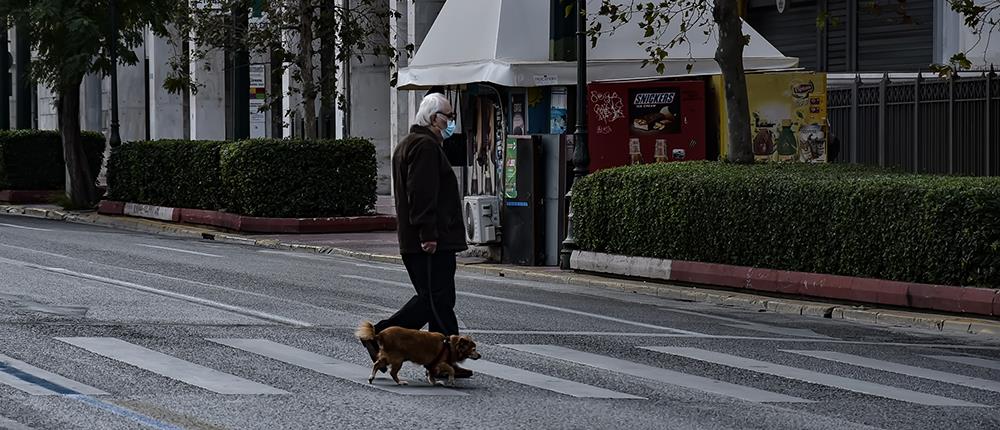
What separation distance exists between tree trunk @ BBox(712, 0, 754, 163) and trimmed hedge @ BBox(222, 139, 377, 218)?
35.7 ft

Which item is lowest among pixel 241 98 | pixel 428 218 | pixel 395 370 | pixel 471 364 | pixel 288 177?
pixel 471 364

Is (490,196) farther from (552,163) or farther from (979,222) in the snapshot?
(979,222)

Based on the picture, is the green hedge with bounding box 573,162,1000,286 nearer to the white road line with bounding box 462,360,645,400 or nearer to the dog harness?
the white road line with bounding box 462,360,645,400

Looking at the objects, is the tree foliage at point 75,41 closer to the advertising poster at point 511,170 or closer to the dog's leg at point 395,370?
the advertising poster at point 511,170

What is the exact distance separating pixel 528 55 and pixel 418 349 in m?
13.9

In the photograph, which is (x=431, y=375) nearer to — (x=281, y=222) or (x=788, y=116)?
(x=788, y=116)

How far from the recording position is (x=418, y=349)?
1011 cm

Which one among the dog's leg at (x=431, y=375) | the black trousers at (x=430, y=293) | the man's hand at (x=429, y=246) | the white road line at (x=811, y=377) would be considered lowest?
the white road line at (x=811, y=377)

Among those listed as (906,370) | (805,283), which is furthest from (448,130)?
(805,283)

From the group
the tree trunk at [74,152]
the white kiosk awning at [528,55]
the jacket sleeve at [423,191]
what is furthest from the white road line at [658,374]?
the tree trunk at [74,152]

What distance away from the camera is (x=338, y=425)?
874 centimetres

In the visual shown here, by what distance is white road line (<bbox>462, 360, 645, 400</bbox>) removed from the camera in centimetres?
1016

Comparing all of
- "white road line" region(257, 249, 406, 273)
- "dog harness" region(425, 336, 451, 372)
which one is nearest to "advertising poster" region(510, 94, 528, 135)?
"white road line" region(257, 249, 406, 273)

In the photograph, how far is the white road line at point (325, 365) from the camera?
33.3 ft
